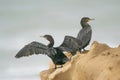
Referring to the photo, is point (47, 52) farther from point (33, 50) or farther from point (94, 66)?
point (94, 66)

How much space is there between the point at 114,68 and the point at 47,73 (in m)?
5.43

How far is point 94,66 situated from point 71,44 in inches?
142

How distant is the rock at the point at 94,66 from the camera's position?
13.3 meters

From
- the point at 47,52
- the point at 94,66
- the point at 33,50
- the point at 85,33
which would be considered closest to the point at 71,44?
the point at 85,33

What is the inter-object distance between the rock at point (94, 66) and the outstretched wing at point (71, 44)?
58 centimetres

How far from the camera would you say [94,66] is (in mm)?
14281

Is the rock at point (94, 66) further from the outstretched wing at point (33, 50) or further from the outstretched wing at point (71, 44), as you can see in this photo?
the outstretched wing at point (33, 50)

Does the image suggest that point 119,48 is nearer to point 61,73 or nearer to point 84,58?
point 84,58

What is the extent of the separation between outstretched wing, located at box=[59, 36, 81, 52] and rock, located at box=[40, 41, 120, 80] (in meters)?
0.58

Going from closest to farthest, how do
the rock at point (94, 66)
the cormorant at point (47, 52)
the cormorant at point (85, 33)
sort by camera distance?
the rock at point (94, 66) → the cormorant at point (47, 52) → the cormorant at point (85, 33)

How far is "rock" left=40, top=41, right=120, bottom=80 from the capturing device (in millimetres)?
13344

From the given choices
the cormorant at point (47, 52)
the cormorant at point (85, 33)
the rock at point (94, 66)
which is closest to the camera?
the rock at point (94, 66)

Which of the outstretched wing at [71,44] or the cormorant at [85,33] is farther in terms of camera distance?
the cormorant at [85,33]

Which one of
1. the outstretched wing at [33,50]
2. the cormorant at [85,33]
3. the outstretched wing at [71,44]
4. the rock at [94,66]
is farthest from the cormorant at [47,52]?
the cormorant at [85,33]
